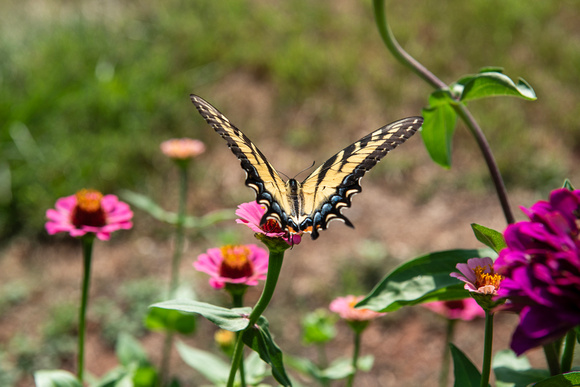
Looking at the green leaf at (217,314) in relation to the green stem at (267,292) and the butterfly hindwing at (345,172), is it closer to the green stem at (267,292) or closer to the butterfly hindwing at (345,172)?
the green stem at (267,292)

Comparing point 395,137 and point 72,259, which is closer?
point 395,137

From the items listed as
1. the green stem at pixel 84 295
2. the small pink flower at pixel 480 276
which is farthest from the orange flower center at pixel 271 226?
the green stem at pixel 84 295

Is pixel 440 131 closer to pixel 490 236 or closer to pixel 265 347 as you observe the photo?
pixel 490 236

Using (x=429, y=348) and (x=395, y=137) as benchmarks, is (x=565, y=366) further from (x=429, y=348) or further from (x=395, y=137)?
(x=429, y=348)

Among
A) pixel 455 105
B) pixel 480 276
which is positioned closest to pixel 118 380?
pixel 480 276

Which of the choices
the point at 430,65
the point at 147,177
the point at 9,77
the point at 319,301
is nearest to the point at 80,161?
the point at 147,177

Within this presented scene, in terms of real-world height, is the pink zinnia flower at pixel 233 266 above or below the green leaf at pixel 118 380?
above
